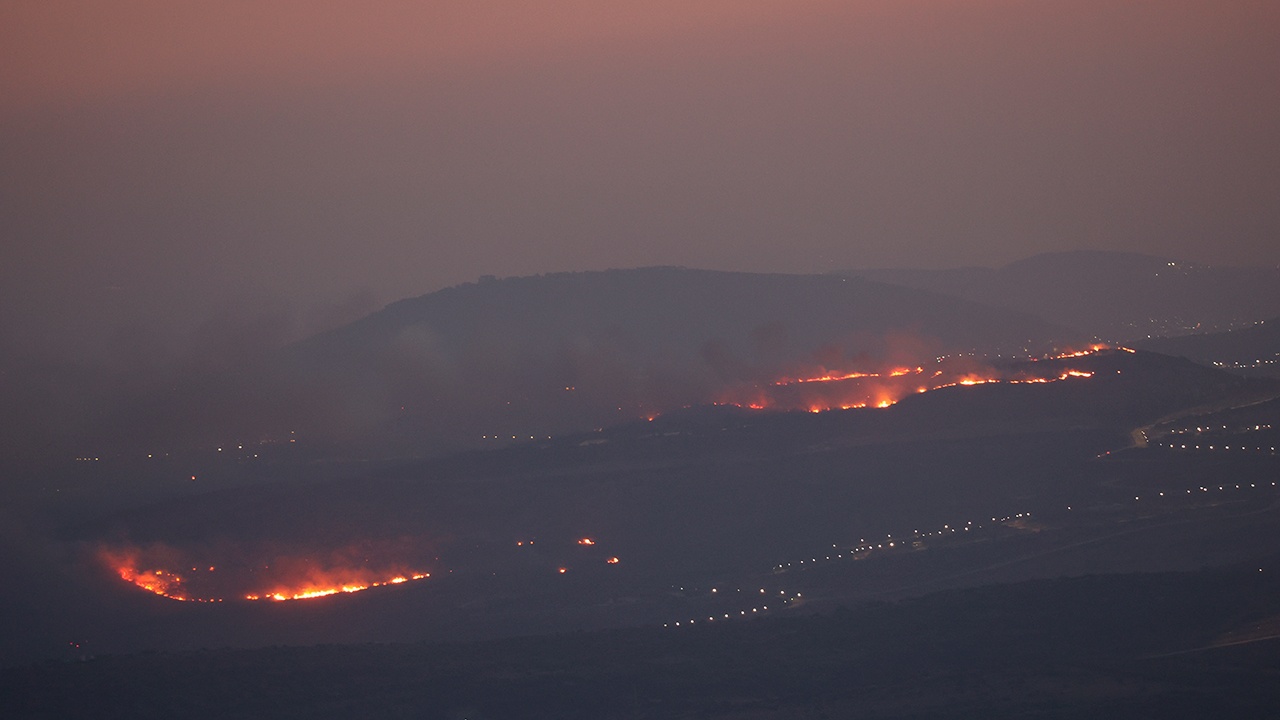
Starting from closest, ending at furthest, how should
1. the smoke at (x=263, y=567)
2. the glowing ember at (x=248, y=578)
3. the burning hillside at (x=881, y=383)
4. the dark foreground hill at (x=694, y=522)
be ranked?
1. the dark foreground hill at (x=694, y=522)
2. the glowing ember at (x=248, y=578)
3. the smoke at (x=263, y=567)
4. the burning hillside at (x=881, y=383)

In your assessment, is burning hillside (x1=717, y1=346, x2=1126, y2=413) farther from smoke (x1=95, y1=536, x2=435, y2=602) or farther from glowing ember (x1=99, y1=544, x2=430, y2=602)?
glowing ember (x1=99, y1=544, x2=430, y2=602)

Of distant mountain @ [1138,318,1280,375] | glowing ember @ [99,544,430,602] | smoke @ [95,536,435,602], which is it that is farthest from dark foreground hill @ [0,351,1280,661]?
distant mountain @ [1138,318,1280,375]

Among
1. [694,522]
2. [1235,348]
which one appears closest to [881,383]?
[694,522]

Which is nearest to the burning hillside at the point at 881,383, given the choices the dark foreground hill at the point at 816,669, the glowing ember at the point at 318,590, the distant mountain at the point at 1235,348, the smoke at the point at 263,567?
the smoke at the point at 263,567

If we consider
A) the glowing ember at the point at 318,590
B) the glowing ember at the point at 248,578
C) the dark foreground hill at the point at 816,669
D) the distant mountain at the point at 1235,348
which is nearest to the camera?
the dark foreground hill at the point at 816,669

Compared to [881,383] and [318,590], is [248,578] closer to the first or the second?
[318,590]

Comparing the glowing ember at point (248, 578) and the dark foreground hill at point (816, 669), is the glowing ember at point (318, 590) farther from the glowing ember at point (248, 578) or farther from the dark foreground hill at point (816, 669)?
the dark foreground hill at point (816, 669)
